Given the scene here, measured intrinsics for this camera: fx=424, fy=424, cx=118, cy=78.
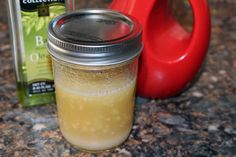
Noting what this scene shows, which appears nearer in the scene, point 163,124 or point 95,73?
point 95,73

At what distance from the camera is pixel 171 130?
0.66m

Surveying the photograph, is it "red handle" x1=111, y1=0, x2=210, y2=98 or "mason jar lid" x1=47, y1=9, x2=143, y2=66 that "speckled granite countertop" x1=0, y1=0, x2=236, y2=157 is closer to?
"red handle" x1=111, y1=0, x2=210, y2=98

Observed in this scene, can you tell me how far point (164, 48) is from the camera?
703 mm

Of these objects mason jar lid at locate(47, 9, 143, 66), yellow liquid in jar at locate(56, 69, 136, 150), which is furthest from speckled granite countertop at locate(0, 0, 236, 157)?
mason jar lid at locate(47, 9, 143, 66)

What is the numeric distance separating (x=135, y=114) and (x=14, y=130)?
0.19 meters

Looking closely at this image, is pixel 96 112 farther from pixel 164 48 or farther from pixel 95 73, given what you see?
pixel 164 48

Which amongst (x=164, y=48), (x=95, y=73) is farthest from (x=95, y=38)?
(x=164, y=48)

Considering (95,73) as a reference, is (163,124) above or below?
below

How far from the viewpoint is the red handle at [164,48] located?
652mm

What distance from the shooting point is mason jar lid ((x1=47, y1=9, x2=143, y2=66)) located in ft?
1.73

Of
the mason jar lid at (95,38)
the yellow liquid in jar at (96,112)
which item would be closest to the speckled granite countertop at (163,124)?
the yellow liquid in jar at (96,112)

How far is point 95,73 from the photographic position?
55 centimetres

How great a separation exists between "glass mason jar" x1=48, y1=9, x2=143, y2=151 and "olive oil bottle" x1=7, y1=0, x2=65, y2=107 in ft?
0.19

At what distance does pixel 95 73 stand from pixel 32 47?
156 mm
